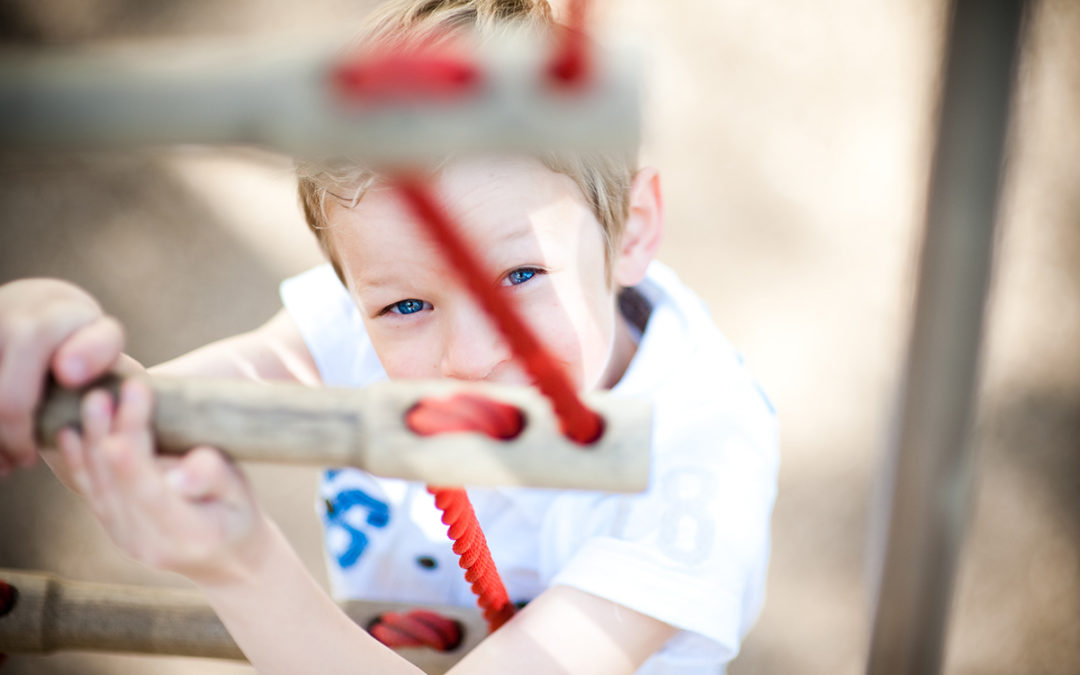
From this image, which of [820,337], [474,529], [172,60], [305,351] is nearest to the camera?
[172,60]

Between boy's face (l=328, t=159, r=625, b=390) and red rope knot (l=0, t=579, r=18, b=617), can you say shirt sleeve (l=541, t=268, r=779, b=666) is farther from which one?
red rope knot (l=0, t=579, r=18, b=617)

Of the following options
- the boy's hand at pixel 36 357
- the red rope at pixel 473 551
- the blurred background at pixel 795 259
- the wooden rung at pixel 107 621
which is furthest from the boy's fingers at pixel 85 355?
the blurred background at pixel 795 259

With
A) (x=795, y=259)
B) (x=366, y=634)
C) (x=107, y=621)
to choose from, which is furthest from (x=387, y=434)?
(x=795, y=259)

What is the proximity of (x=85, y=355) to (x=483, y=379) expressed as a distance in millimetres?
179

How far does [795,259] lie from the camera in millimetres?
917

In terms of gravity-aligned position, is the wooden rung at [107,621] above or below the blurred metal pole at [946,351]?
below

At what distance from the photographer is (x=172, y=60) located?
186 millimetres

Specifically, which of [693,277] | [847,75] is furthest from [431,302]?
[847,75]

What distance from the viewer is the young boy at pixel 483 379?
27cm

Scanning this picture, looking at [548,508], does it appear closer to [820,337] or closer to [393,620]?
[393,620]

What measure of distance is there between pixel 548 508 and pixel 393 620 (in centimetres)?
11

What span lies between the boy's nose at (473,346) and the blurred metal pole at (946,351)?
0.17 meters

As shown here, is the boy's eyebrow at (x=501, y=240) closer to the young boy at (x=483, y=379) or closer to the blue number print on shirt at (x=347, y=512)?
the young boy at (x=483, y=379)

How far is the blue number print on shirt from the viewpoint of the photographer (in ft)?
1.99
